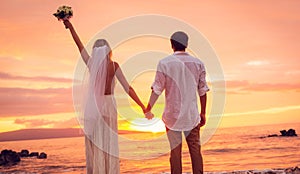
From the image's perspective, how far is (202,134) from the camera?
6.08 m

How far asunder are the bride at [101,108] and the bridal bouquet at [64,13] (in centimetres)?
24

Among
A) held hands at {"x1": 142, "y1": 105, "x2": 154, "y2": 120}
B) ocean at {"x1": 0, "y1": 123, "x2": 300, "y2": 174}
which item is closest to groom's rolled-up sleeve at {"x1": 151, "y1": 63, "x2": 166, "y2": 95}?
held hands at {"x1": 142, "y1": 105, "x2": 154, "y2": 120}

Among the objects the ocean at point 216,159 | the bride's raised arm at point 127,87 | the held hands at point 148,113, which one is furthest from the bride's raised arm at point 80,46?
the ocean at point 216,159

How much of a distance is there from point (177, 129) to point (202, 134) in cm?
53

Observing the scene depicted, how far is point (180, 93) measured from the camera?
18.3ft

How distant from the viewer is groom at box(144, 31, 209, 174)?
18.4 feet

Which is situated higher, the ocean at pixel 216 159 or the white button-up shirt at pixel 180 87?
the white button-up shirt at pixel 180 87

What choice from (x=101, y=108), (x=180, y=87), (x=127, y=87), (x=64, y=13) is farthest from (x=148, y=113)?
(x=64, y=13)

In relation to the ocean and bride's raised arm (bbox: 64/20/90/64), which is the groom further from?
the ocean

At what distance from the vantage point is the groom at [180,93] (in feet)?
18.4

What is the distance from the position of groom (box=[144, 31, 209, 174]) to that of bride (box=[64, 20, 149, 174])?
1.69 ft

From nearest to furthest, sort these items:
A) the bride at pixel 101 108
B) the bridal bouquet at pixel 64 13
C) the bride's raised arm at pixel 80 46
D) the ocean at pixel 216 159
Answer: the bride at pixel 101 108, the bride's raised arm at pixel 80 46, the bridal bouquet at pixel 64 13, the ocean at pixel 216 159

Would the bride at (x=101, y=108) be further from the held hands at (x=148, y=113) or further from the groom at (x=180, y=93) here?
the groom at (x=180, y=93)

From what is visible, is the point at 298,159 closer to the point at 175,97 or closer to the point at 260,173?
the point at 260,173
